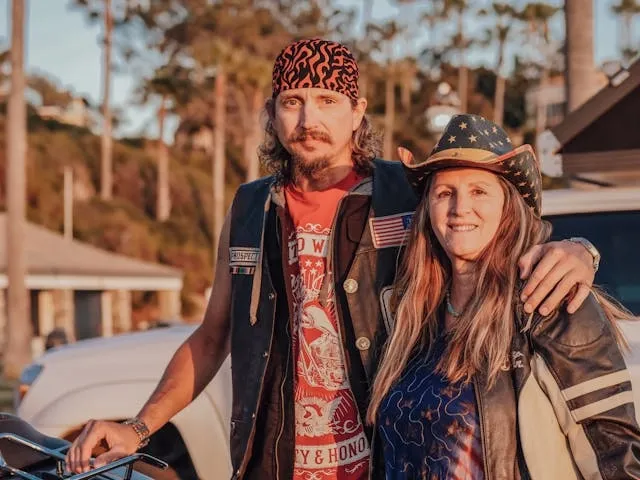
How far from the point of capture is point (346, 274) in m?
3.13

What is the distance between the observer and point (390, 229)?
3.17 m

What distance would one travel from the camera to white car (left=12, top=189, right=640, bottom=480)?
406 centimetres

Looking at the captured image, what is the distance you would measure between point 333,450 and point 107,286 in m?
33.7

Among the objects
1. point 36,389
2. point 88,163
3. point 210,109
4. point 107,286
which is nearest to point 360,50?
point 210,109

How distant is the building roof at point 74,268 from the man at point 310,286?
28.9 metres

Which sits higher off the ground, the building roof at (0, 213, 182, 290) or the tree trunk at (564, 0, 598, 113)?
the tree trunk at (564, 0, 598, 113)

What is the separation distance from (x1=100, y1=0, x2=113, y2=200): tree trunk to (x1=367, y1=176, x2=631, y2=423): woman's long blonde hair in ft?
147

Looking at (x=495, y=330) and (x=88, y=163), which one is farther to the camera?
(x=88, y=163)

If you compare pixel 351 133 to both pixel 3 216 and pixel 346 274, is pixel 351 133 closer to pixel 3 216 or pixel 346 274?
pixel 346 274

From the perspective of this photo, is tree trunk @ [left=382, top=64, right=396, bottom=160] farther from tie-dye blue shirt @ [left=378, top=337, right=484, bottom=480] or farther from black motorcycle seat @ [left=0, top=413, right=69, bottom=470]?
tie-dye blue shirt @ [left=378, top=337, right=484, bottom=480]

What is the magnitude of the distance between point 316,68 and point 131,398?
2.08 meters

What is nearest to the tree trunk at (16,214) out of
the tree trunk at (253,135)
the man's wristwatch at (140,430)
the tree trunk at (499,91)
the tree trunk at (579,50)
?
the tree trunk at (579,50)

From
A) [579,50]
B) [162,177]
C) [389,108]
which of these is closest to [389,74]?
[389,108]

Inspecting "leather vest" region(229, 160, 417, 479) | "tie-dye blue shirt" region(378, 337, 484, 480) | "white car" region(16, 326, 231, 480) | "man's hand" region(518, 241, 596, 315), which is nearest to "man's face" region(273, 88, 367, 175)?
"leather vest" region(229, 160, 417, 479)
